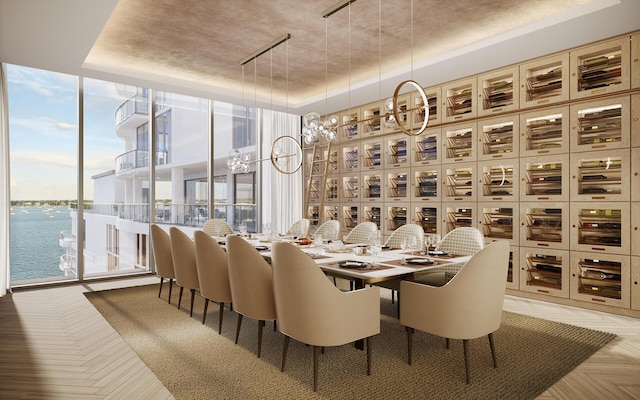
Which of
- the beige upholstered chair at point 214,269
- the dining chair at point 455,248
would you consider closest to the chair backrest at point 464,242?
the dining chair at point 455,248

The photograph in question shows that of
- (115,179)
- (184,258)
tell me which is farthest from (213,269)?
(115,179)

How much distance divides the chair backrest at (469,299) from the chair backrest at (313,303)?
1.42ft

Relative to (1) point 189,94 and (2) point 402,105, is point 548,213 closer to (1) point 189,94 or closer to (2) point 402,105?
(2) point 402,105

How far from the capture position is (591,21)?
3891mm

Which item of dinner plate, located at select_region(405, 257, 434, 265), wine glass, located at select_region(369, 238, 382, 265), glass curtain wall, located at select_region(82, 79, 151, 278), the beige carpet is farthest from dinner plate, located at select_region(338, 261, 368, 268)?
glass curtain wall, located at select_region(82, 79, 151, 278)

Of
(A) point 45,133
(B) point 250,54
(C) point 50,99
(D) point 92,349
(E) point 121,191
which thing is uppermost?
(B) point 250,54

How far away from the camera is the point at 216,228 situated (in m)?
5.96

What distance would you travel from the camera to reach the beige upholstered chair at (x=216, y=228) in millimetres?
5892

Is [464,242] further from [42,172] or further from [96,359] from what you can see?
[42,172]

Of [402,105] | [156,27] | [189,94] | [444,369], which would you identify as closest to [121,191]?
[189,94]

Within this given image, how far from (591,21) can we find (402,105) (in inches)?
110

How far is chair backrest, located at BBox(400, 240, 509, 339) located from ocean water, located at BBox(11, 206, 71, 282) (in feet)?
18.2

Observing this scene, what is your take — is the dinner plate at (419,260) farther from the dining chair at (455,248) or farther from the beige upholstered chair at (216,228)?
the beige upholstered chair at (216,228)

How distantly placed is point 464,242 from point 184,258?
2891 mm
